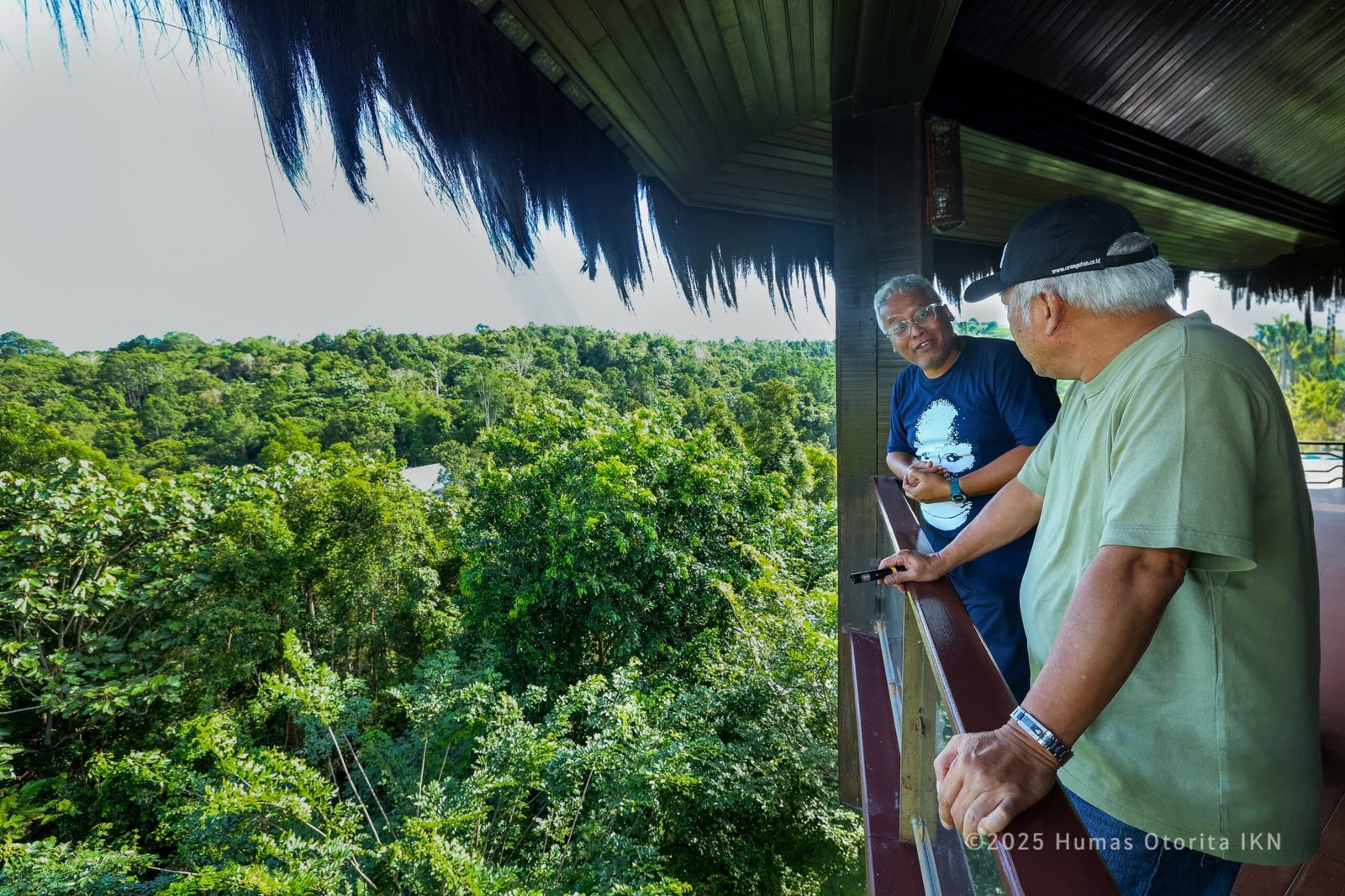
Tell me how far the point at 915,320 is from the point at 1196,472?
3.62ft

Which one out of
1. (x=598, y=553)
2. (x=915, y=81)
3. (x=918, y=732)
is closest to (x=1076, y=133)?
(x=915, y=81)

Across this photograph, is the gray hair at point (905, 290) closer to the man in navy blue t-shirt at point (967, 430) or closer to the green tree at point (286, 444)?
the man in navy blue t-shirt at point (967, 430)

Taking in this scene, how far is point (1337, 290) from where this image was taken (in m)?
4.75

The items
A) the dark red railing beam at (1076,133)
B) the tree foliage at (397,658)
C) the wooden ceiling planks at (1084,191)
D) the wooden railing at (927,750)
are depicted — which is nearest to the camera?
the wooden railing at (927,750)

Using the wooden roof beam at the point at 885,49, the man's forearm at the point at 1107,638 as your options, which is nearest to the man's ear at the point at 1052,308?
the man's forearm at the point at 1107,638

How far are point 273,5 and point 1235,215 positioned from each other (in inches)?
202

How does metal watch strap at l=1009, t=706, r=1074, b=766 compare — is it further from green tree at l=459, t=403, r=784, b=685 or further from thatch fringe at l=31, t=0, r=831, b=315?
green tree at l=459, t=403, r=784, b=685

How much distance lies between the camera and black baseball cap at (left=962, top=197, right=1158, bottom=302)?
2.13ft

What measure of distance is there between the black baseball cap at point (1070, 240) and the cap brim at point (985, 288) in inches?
1.6

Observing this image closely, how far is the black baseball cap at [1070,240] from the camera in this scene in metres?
0.65

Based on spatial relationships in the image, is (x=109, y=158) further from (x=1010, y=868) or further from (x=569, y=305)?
(x=1010, y=868)

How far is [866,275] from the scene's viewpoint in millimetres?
2254

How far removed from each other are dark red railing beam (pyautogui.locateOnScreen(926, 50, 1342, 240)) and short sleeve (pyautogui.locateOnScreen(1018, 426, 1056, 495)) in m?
1.97

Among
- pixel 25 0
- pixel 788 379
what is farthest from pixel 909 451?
pixel 788 379
